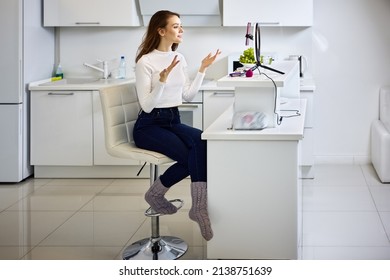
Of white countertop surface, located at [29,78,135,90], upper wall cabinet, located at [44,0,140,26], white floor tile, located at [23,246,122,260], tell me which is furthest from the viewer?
upper wall cabinet, located at [44,0,140,26]

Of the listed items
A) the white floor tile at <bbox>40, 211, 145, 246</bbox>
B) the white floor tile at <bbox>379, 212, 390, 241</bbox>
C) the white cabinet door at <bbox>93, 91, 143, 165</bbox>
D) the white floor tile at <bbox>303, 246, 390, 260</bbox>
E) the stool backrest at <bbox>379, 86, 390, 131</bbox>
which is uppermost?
the stool backrest at <bbox>379, 86, 390, 131</bbox>

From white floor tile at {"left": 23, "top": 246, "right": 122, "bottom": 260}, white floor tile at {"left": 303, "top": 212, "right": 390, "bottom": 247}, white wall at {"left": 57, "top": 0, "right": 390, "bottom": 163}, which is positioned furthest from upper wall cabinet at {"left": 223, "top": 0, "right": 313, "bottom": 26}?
white floor tile at {"left": 23, "top": 246, "right": 122, "bottom": 260}

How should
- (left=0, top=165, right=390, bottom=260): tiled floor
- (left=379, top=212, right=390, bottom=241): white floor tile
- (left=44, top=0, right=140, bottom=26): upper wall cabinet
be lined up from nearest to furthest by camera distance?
(left=0, top=165, right=390, bottom=260): tiled floor < (left=379, top=212, right=390, bottom=241): white floor tile < (left=44, top=0, right=140, bottom=26): upper wall cabinet

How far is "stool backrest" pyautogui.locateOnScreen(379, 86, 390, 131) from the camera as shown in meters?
5.39

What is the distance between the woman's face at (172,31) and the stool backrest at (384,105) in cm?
240

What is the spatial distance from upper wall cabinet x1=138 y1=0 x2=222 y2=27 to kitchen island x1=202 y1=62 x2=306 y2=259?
244cm

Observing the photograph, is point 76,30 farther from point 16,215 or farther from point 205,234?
point 205,234

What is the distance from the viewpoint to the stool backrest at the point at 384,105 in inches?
212

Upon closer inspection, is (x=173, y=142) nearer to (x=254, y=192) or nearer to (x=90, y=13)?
(x=254, y=192)

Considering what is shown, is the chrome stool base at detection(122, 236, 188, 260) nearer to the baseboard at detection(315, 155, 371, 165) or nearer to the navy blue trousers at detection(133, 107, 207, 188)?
the navy blue trousers at detection(133, 107, 207, 188)

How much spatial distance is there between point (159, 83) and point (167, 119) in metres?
0.26

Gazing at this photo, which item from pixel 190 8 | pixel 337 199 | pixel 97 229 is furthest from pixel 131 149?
pixel 190 8

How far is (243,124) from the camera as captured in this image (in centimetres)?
321
